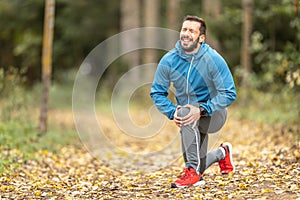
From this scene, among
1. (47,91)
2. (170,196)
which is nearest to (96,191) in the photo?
(170,196)

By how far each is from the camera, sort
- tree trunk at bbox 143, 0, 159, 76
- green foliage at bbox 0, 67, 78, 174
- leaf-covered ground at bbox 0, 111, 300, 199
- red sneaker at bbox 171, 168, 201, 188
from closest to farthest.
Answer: leaf-covered ground at bbox 0, 111, 300, 199
red sneaker at bbox 171, 168, 201, 188
green foliage at bbox 0, 67, 78, 174
tree trunk at bbox 143, 0, 159, 76

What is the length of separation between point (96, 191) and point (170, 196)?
0.93 m

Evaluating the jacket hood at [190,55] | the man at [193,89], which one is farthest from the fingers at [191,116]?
the jacket hood at [190,55]

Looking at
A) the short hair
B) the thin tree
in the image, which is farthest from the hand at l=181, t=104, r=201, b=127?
the thin tree

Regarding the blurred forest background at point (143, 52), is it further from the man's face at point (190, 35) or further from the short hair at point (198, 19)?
the man's face at point (190, 35)

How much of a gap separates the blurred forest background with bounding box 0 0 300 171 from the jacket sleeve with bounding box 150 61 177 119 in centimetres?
337

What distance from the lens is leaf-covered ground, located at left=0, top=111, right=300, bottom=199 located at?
5441 millimetres

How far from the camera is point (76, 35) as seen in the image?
75.3 feet

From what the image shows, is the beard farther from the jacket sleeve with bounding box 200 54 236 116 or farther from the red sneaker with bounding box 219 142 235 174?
the red sneaker with bounding box 219 142 235 174

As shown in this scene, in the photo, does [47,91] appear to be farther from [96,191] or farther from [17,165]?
[96,191]

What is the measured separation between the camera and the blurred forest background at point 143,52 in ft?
33.6

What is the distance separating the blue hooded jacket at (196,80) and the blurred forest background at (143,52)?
122 inches

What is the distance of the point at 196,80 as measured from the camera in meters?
5.67

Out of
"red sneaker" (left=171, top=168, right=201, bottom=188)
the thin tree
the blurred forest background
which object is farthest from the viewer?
the blurred forest background
